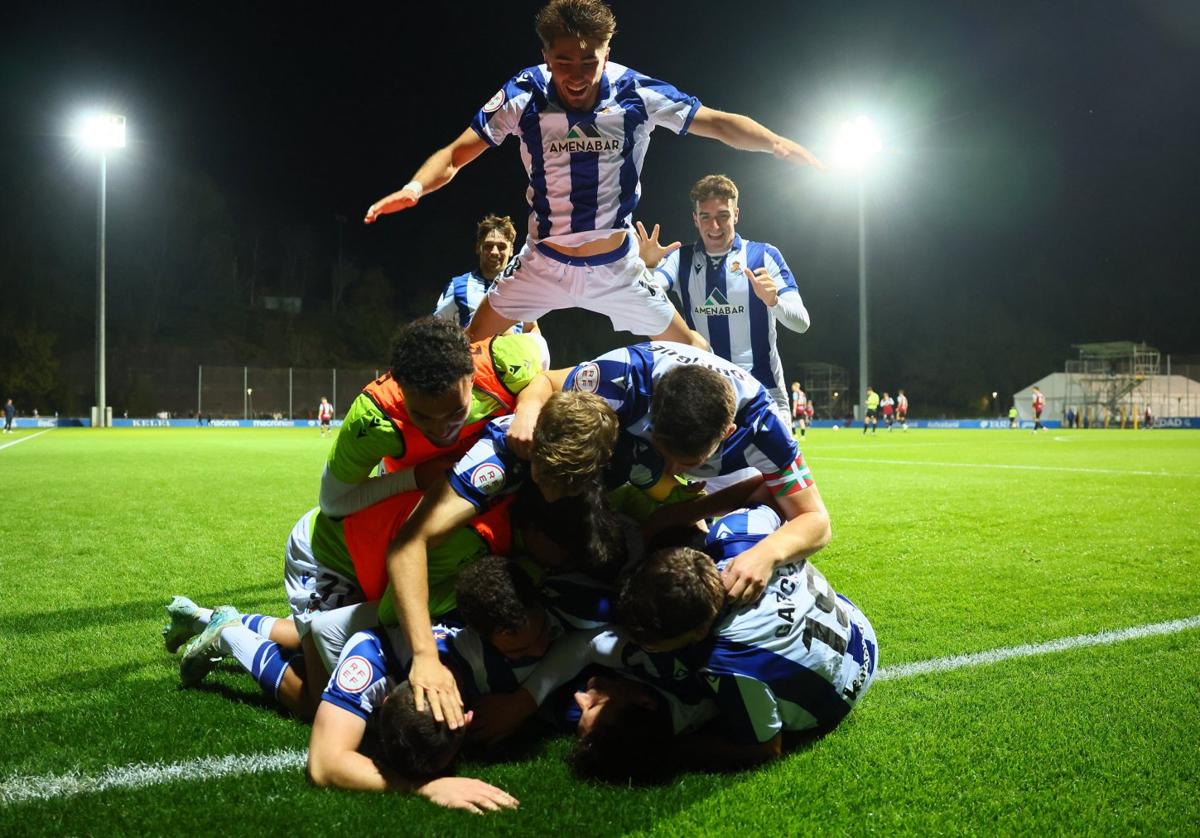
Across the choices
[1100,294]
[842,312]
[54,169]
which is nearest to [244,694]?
[54,169]

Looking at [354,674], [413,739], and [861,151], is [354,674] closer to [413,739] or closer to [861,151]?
[413,739]

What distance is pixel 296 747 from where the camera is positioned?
117 inches

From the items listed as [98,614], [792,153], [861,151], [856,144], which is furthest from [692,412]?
[856,144]

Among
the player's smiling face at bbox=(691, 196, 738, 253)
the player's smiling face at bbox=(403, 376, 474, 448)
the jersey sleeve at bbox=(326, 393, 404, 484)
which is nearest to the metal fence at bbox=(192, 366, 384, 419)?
the player's smiling face at bbox=(691, 196, 738, 253)

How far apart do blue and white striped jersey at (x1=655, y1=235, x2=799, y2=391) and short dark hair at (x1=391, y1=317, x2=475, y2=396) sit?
3761 millimetres

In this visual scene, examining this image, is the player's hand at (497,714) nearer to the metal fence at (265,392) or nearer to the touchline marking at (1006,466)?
the touchline marking at (1006,466)

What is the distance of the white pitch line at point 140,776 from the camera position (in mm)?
2535

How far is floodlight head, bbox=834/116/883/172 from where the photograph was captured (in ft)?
124

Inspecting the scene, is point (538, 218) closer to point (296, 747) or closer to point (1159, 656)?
point (296, 747)

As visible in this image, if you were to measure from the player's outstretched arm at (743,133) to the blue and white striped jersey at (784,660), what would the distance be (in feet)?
9.28

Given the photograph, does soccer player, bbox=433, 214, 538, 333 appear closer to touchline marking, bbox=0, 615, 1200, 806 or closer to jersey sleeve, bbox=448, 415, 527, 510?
jersey sleeve, bbox=448, 415, 527, 510

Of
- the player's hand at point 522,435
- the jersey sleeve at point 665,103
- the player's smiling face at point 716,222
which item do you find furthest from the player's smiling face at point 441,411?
the player's smiling face at point 716,222

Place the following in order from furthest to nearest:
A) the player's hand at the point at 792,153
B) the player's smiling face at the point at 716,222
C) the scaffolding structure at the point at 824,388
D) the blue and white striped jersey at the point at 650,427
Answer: the scaffolding structure at the point at 824,388
the player's smiling face at the point at 716,222
the player's hand at the point at 792,153
the blue and white striped jersey at the point at 650,427

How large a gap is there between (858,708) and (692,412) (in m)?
1.31
